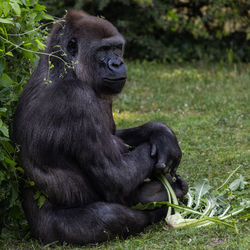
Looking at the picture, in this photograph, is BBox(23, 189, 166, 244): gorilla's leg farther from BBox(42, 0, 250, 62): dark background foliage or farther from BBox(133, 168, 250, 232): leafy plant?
BBox(42, 0, 250, 62): dark background foliage

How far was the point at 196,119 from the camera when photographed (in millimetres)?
8180

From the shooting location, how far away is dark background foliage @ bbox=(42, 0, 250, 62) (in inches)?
461

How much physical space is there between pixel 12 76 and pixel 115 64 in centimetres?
89

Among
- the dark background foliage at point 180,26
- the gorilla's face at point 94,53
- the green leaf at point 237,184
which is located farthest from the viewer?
the dark background foliage at point 180,26

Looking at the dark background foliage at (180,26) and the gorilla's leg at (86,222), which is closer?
the gorilla's leg at (86,222)

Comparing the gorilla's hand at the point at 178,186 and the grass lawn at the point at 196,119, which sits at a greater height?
the gorilla's hand at the point at 178,186

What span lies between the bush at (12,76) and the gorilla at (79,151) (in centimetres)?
12

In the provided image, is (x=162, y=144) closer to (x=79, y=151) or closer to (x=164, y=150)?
(x=164, y=150)

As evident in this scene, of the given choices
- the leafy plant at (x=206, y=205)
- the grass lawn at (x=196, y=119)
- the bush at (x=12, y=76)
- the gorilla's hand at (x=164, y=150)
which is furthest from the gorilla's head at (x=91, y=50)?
the grass lawn at (x=196, y=119)

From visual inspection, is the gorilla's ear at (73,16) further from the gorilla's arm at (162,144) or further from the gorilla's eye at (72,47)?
the gorilla's arm at (162,144)

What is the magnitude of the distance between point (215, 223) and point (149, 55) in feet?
25.5

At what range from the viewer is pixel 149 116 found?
8.43 m

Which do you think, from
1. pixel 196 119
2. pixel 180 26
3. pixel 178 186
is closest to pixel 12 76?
pixel 178 186

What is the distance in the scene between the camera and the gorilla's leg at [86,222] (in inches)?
174
